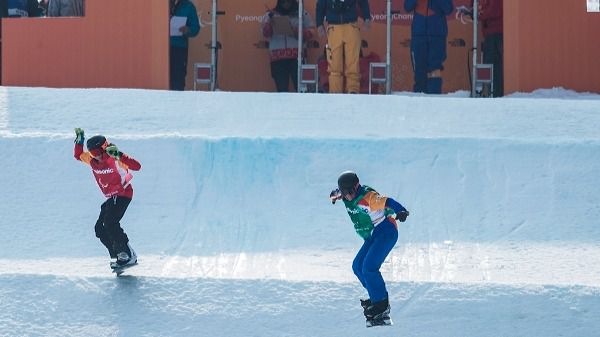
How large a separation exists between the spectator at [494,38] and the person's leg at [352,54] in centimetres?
249

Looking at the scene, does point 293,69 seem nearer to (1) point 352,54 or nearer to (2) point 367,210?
(1) point 352,54

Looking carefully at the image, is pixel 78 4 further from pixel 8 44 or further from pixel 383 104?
pixel 383 104

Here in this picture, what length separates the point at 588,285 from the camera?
476 inches

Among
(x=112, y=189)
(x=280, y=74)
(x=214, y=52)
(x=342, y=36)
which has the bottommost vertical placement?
(x=112, y=189)

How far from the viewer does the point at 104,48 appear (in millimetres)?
21047

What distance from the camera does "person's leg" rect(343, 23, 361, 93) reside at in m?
19.3

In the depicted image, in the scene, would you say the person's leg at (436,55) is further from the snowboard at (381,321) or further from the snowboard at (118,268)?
the snowboard at (381,321)

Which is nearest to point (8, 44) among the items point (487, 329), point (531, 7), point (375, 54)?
point (375, 54)

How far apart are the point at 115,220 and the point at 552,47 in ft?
31.4

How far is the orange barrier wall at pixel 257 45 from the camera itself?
22.6 metres

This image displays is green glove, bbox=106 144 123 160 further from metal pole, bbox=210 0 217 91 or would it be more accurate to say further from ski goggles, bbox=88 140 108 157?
metal pole, bbox=210 0 217 91

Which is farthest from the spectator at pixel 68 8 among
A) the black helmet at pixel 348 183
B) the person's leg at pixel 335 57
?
the black helmet at pixel 348 183

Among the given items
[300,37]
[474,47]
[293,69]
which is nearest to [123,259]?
[300,37]

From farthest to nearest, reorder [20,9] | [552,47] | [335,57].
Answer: [20,9] < [552,47] < [335,57]
